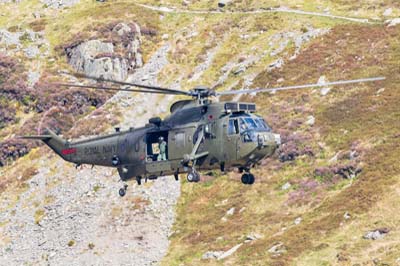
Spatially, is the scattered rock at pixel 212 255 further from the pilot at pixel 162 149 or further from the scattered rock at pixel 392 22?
the scattered rock at pixel 392 22

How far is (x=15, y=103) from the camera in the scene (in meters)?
66.6

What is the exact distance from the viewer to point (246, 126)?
27938mm

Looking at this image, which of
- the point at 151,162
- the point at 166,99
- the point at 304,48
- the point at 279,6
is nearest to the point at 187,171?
the point at 151,162

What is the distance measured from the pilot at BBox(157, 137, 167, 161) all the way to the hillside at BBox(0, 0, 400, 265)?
32.0 feet

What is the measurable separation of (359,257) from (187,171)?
35.4 feet

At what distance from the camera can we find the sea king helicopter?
27688mm

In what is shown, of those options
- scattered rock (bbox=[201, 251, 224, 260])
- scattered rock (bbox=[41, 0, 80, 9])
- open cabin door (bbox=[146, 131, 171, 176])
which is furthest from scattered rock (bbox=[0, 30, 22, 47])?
open cabin door (bbox=[146, 131, 171, 176])

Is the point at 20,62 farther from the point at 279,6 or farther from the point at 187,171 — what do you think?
the point at 187,171

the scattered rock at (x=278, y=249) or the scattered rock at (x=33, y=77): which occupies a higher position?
the scattered rock at (x=33, y=77)

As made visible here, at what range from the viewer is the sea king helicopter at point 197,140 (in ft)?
90.8

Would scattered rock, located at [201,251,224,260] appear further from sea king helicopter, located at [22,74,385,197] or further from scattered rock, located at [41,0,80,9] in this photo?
scattered rock, located at [41,0,80,9]

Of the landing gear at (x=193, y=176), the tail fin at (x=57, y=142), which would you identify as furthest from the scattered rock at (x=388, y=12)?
the landing gear at (x=193, y=176)

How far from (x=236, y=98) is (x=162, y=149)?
29304 mm

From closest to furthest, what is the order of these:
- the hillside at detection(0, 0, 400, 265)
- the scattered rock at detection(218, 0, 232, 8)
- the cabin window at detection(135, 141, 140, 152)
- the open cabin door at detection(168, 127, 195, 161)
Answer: the open cabin door at detection(168, 127, 195, 161) < the cabin window at detection(135, 141, 140, 152) < the hillside at detection(0, 0, 400, 265) < the scattered rock at detection(218, 0, 232, 8)
